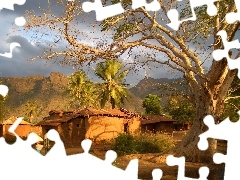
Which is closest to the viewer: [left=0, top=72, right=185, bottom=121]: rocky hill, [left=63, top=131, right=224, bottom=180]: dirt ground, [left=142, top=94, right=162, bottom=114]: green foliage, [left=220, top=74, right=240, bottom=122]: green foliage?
[left=63, top=131, right=224, bottom=180]: dirt ground

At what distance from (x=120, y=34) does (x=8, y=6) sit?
13926mm

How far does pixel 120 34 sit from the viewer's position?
18438 mm

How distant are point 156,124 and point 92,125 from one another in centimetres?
1642

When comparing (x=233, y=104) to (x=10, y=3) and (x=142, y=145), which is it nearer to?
→ (x=142, y=145)

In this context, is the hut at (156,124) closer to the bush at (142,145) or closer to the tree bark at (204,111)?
the bush at (142,145)

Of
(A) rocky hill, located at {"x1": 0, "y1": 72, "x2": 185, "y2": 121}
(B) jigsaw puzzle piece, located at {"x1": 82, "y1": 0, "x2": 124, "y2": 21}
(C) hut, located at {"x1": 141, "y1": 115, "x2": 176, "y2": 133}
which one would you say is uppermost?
(A) rocky hill, located at {"x1": 0, "y1": 72, "x2": 185, "y2": 121}

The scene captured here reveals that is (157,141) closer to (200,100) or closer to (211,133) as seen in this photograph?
(200,100)

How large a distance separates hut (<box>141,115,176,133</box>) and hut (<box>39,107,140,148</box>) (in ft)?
20.7

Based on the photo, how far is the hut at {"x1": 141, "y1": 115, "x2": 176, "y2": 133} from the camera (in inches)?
1947

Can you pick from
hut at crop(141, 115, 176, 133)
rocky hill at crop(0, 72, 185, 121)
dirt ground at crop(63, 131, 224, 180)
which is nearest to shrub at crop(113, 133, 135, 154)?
dirt ground at crop(63, 131, 224, 180)

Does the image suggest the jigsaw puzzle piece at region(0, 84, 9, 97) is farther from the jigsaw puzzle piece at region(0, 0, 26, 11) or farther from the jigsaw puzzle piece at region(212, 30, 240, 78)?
the jigsaw puzzle piece at region(212, 30, 240, 78)

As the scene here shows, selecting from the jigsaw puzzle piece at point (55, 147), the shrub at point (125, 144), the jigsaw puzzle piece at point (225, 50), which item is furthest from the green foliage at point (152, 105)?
the jigsaw puzzle piece at point (55, 147)

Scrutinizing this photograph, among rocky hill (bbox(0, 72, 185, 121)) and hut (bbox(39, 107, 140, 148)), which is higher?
rocky hill (bbox(0, 72, 185, 121))

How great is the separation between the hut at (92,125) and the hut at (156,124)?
20.7 feet
